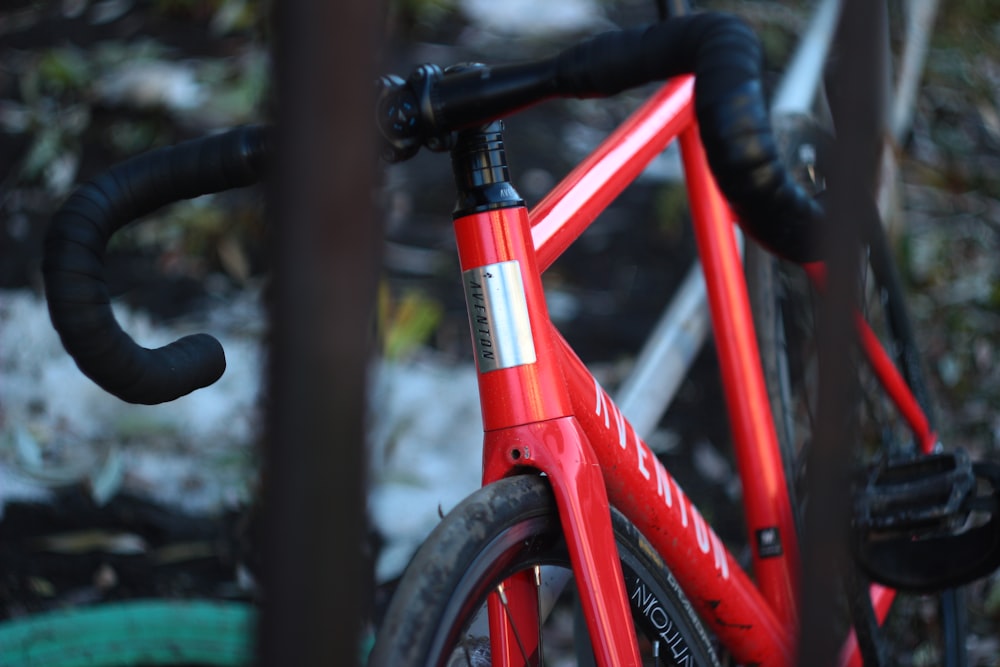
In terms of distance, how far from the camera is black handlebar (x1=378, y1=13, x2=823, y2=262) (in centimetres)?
53

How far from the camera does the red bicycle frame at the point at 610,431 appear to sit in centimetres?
63

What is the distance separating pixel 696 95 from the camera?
549 mm

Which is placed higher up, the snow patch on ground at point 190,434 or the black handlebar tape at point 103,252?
the snow patch on ground at point 190,434

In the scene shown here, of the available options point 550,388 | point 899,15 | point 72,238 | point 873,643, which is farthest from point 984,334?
point 72,238

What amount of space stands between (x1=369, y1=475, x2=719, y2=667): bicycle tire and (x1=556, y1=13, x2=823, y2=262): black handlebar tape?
0.78ft

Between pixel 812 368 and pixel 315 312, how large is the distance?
1.35 meters

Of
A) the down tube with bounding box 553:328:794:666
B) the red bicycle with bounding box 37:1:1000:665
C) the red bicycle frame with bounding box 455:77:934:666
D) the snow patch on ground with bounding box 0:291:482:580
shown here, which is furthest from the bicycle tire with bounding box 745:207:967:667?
the snow patch on ground with bounding box 0:291:482:580

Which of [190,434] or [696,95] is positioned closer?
[696,95]

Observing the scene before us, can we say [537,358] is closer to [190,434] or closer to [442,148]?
[442,148]

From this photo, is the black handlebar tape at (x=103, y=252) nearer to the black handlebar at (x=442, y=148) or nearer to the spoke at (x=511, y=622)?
the black handlebar at (x=442, y=148)

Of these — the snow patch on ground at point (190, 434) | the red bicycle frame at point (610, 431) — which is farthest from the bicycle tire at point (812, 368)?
the snow patch on ground at point (190, 434)

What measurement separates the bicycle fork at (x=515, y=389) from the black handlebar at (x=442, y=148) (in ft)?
0.14

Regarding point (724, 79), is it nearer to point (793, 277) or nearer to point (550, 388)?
point (550, 388)

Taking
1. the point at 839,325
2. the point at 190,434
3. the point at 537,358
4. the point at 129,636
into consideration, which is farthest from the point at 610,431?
the point at 190,434
